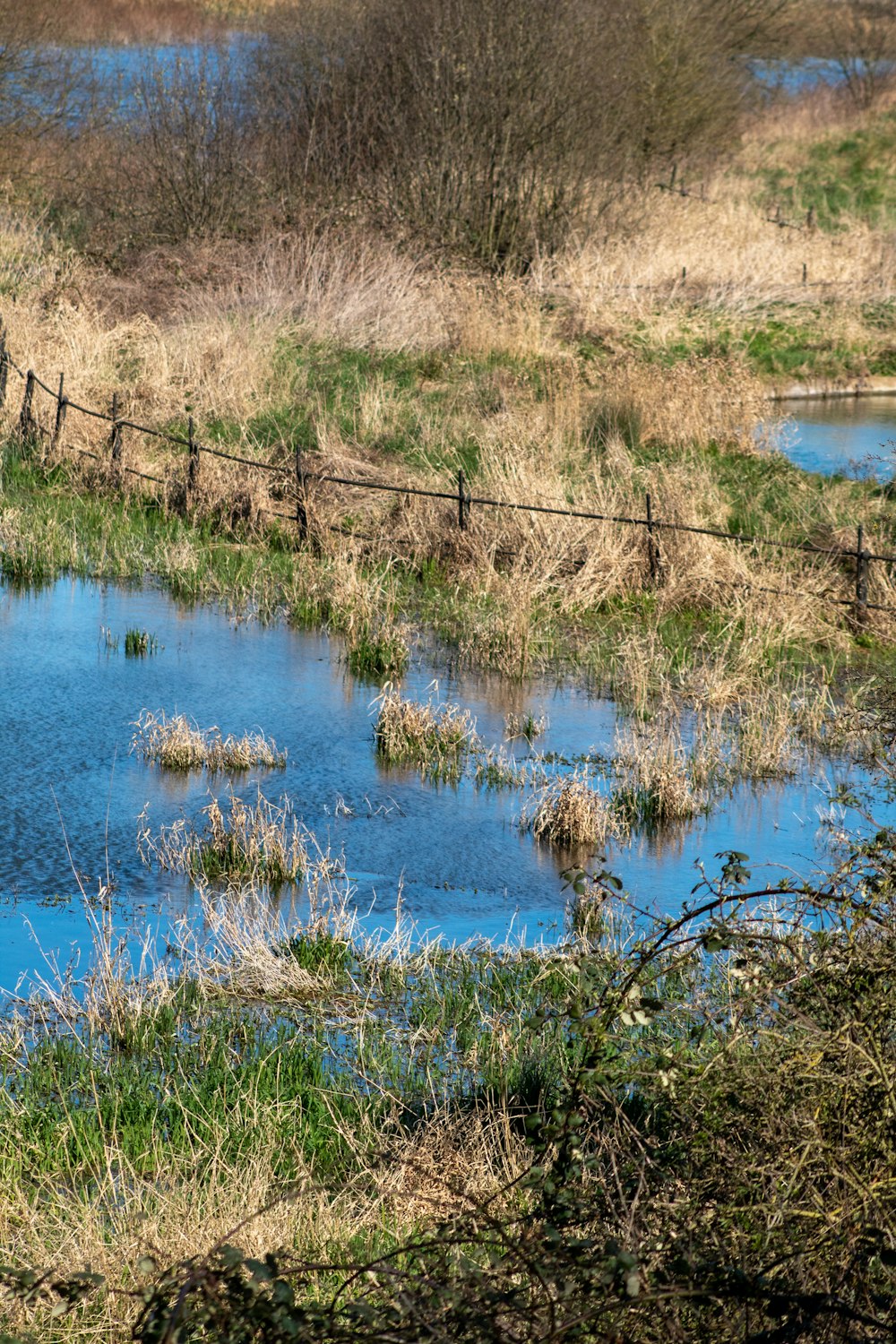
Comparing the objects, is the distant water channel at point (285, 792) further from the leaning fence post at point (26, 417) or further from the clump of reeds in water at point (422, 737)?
the leaning fence post at point (26, 417)

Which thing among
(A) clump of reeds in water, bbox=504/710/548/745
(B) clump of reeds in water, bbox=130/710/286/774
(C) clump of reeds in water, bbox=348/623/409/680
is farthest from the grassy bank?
(C) clump of reeds in water, bbox=348/623/409/680

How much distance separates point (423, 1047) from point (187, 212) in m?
18.8

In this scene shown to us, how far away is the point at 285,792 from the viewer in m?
8.55

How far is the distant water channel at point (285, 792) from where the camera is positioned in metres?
7.23

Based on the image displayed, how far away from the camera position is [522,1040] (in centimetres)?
583

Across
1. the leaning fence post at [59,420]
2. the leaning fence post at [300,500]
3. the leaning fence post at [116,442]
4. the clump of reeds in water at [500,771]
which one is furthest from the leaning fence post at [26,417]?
the clump of reeds in water at [500,771]

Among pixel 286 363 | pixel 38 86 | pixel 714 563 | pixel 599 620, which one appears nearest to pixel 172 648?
pixel 599 620

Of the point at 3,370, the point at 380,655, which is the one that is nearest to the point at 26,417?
the point at 3,370

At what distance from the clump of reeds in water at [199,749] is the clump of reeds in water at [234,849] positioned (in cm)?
102

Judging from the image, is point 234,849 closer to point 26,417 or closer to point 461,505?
point 461,505

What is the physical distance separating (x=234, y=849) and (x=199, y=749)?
1450 millimetres

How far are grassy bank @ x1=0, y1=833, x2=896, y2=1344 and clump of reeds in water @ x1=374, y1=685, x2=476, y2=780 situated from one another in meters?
2.54

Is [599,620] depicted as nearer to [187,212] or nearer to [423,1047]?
[423,1047]

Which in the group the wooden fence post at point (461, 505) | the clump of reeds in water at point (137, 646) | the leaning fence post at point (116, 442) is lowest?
the clump of reeds in water at point (137, 646)
